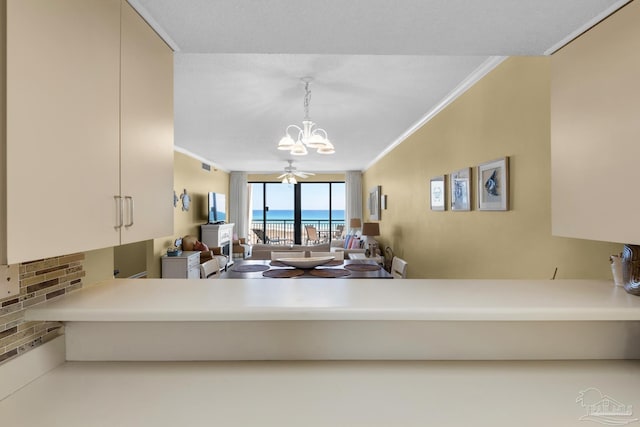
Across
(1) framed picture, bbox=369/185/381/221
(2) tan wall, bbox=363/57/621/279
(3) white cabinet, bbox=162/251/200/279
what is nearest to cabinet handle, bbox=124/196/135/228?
(2) tan wall, bbox=363/57/621/279

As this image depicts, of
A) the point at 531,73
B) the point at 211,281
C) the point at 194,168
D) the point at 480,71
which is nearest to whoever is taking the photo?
the point at 211,281

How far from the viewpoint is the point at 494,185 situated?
247cm

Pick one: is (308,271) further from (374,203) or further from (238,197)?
(238,197)

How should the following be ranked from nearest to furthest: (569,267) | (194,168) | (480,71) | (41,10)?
(41,10), (569,267), (480,71), (194,168)

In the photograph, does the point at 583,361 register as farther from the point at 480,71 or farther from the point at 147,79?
the point at 480,71

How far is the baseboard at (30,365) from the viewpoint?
979mm

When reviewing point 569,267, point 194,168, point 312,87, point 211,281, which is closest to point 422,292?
point 211,281

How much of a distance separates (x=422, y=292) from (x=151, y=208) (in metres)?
1.06

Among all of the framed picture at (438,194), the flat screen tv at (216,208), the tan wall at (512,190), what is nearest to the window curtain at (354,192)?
the flat screen tv at (216,208)

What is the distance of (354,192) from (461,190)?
22.5ft

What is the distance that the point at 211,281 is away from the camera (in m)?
1.47

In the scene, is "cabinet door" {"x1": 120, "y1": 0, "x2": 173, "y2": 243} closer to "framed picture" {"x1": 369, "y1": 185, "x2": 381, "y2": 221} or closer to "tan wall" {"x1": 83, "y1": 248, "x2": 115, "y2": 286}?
"tan wall" {"x1": 83, "y1": 248, "x2": 115, "y2": 286}

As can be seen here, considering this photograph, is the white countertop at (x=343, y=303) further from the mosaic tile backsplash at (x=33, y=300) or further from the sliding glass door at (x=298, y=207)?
the sliding glass door at (x=298, y=207)

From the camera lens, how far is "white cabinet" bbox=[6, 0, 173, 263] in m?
0.73
